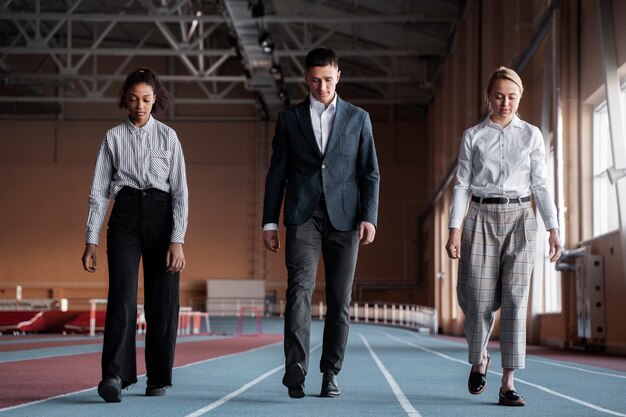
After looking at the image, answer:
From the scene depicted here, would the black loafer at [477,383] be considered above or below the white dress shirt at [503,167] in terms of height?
below

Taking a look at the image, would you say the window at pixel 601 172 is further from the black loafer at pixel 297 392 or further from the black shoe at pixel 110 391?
the black shoe at pixel 110 391

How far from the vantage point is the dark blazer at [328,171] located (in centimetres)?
580

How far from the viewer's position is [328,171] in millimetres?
5801

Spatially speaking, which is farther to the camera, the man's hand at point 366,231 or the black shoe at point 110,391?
the man's hand at point 366,231

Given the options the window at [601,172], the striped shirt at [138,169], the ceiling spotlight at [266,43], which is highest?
the ceiling spotlight at [266,43]

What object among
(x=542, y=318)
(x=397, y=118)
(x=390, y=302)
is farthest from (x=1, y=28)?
(x=542, y=318)

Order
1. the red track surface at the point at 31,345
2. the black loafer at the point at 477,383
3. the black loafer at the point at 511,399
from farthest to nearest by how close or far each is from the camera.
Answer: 1. the red track surface at the point at 31,345
2. the black loafer at the point at 477,383
3. the black loafer at the point at 511,399

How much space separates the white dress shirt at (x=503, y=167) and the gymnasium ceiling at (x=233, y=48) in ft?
64.2

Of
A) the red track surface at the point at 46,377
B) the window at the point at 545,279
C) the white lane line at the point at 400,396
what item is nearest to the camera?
the white lane line at the point at 400,396

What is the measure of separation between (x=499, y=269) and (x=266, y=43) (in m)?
22.2

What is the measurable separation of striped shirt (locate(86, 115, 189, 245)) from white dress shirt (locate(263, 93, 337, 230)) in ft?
1.86

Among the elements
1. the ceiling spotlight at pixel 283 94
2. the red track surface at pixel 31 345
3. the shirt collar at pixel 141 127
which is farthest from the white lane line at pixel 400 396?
the ceiling spotlight at pixel 283 94

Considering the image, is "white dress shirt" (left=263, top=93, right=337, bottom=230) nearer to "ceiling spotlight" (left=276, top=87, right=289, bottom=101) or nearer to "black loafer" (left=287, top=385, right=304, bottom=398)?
"black loafer" (left=287, top=385, right=304, bottom=398)

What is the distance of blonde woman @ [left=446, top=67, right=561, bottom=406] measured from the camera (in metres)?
5.57
